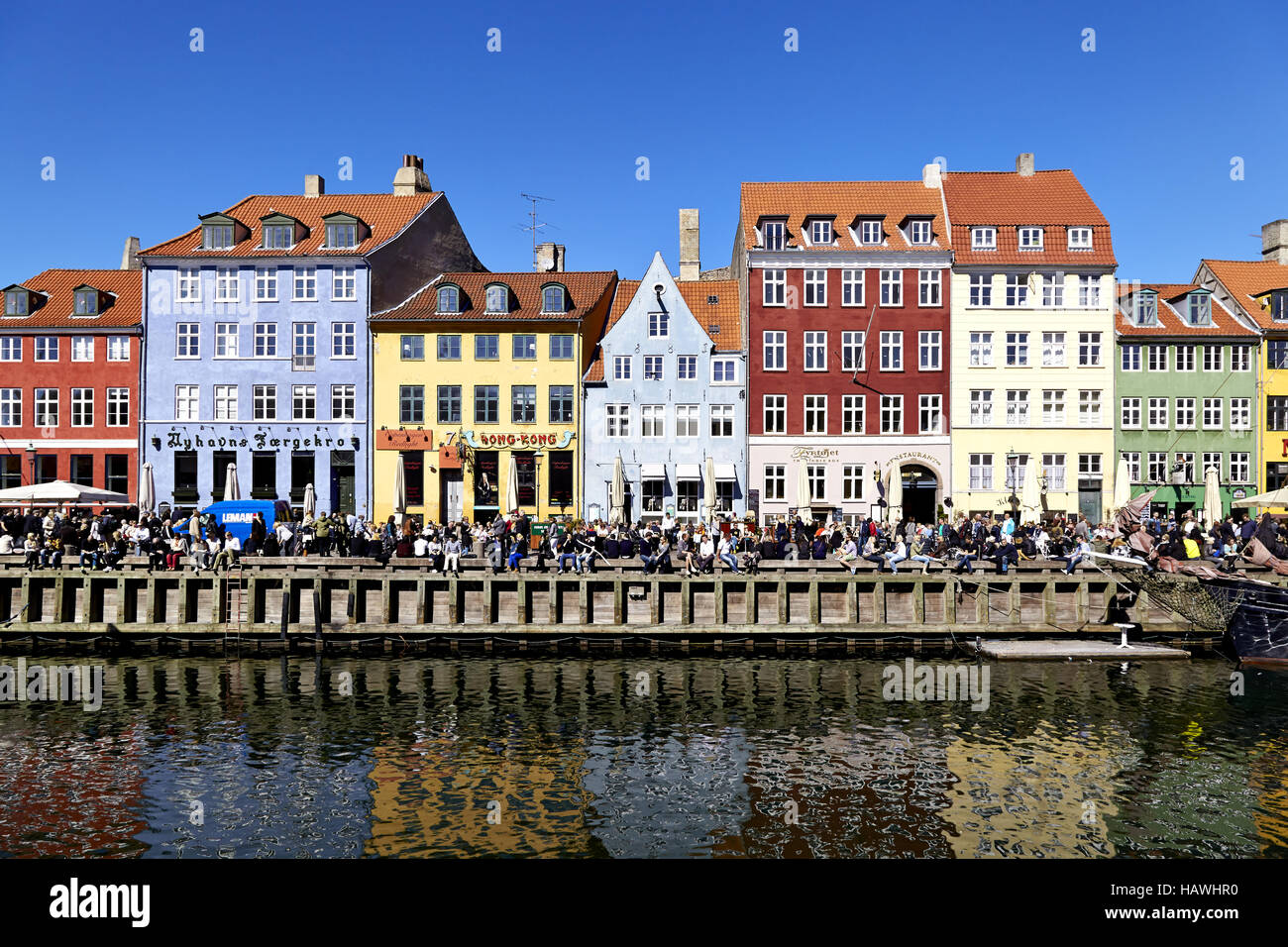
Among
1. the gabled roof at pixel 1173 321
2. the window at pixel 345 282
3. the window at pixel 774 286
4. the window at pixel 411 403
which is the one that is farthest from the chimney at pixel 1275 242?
the window at pixel 345 282

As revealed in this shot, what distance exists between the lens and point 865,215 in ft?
179

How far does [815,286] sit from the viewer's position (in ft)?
180

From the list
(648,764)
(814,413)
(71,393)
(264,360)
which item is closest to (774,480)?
(814,413)

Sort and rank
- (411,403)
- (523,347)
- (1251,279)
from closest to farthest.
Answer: (523,347) < (411,403) < (1251,279)

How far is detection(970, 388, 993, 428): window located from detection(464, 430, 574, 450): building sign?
21.0m

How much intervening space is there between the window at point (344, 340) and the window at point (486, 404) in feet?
23.0

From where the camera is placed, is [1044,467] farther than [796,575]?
Yes

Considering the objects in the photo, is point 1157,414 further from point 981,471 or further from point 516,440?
point 516,440

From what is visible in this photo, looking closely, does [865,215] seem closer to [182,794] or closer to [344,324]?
[344,324]

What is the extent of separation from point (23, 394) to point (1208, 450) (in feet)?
207

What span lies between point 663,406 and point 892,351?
12332 millimetres

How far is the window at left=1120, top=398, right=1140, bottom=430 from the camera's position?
5428 cm

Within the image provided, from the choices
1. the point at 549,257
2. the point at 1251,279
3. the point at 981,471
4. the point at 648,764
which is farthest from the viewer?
the point at 549,257
